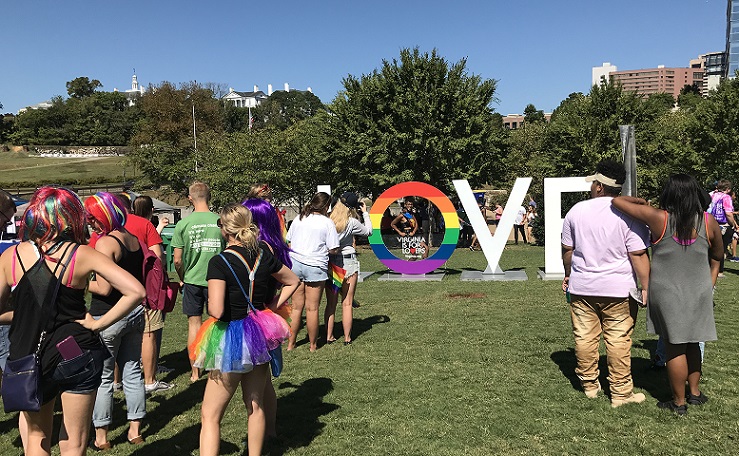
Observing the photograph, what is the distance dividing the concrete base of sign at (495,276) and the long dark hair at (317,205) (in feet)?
22.9

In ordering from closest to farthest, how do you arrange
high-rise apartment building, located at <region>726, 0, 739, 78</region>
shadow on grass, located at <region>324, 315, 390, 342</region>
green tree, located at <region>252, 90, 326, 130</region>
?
shadow on grass, located at <region>324, 315, 390, 342</region> → green tree, located at <region>252, 90, 326, 130</region> → high-rise apartment building, located at <region>726, 0, 739, 78</region>

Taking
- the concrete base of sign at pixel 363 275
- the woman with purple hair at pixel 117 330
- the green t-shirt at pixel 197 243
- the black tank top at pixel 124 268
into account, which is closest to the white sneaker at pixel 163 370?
the green t-shirt at pixel 197 243

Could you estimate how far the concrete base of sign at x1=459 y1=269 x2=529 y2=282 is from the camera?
1305 centimetres

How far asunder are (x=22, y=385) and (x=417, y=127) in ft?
78.0

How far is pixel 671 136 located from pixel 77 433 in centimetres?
3847

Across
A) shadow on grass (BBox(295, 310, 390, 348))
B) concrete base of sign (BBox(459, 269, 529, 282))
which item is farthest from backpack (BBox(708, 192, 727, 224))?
shadow on grass (BBox(295, 310, 390, 348))

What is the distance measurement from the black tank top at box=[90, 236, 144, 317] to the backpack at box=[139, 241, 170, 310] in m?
0.05

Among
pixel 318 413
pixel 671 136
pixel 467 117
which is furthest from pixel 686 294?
pixel 671 136

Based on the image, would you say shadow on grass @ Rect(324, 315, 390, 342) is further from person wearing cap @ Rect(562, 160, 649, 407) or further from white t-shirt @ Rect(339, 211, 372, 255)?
person wearing cap @ Rect(562, 160, 649, 407)

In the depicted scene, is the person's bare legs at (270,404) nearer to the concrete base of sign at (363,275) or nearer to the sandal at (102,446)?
the sandal at (102,446)

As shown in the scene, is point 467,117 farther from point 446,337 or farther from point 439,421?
point 439,421

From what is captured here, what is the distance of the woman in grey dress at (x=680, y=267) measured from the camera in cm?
455

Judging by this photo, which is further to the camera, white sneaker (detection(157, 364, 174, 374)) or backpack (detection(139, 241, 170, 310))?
white sneaker (detection(157, 364, 174, 374))

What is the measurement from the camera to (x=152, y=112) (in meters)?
65.3
